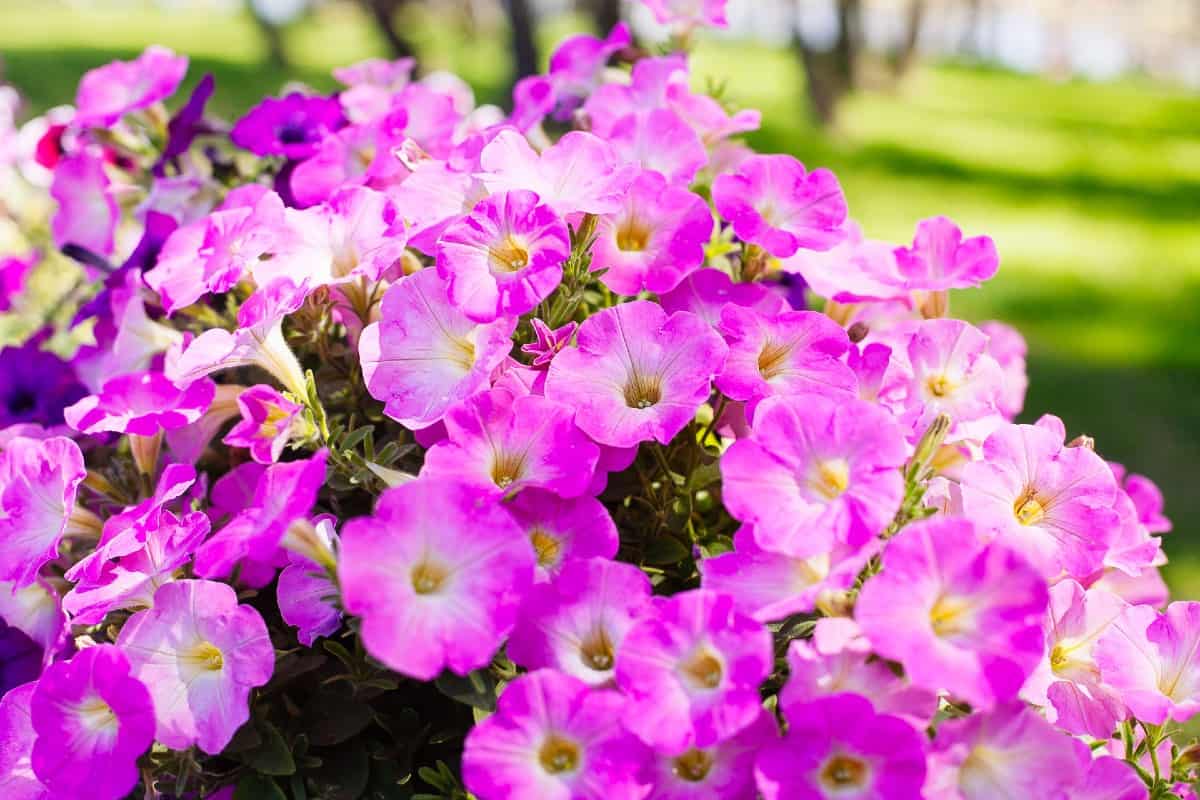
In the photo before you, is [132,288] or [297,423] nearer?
[297,423]

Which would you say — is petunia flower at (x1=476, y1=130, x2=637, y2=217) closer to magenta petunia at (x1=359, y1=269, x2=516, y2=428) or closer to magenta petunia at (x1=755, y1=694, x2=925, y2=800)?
magenta petunia at (x1=359, y1=269, x2=516, y2=428)

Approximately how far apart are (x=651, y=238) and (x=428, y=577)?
50 cm

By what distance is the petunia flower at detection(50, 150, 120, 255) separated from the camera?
1.65m

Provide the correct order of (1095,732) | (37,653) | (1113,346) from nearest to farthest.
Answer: (1095,732) → (37,653) → (1113,346)

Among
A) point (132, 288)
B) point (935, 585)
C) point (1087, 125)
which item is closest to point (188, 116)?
point (132, 288)

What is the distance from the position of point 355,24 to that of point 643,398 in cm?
2160

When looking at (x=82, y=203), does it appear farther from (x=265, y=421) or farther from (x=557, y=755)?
(x=557, y=755)

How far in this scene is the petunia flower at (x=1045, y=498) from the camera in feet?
3.35

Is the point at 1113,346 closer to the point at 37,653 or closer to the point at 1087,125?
the point at 37,653

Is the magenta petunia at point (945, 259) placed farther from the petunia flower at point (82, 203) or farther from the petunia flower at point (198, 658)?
the petunia flower at point (82, 203)

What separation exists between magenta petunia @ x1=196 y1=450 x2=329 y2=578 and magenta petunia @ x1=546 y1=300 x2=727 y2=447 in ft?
0.78

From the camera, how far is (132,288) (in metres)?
1.44

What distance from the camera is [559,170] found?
3.85 ft

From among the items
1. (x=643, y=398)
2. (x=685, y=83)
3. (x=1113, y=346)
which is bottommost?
(x=1113, y=346)
